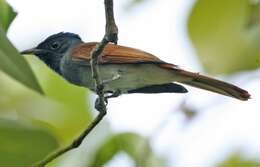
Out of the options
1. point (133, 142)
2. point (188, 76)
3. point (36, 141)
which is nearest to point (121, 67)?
point (188, 76)

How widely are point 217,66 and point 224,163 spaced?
22.0 inches

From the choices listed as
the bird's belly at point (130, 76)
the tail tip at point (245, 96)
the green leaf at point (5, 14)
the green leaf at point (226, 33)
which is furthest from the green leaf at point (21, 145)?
the bird's belly at point (130, 76)

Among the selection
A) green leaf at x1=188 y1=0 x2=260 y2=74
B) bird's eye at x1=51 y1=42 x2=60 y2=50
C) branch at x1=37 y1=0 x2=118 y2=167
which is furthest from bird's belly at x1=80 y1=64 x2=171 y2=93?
green leaf at x1=188 y1=0 x2=260 y2=74

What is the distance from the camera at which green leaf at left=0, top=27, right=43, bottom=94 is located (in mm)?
1132

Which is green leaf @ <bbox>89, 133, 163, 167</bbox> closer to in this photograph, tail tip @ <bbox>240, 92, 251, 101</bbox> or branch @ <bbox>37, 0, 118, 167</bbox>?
branch @ <bbox>37, 0, 118, 167</bbox>

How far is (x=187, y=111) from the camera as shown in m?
2.12

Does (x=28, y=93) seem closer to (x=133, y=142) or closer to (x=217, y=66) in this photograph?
(x=133, y=142)

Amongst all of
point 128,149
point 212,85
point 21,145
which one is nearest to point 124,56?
point 212,85

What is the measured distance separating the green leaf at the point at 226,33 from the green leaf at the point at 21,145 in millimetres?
529

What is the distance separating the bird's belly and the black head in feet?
2.07

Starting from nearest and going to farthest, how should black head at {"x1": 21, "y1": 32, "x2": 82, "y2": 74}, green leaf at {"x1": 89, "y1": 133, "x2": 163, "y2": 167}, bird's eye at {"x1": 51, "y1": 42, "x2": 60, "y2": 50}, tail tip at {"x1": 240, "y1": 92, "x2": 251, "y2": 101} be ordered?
green leaf at {"x1": 89, "y1": 133, "x2": 163, "y2": 167} < tail tip at {"x1": 240, "y1": 92, "x2": 251, "y2": 101} < black head at {"x1": 21, "y1": 32, "x2": 82, "y2": 74} < bird's eye at {"x1": 51, "y1": 42, "x2": 60, "y2": 50}

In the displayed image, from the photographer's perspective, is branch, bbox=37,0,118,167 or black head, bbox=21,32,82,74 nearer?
branch, bbox=37,0,118,167

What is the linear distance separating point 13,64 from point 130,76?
6.35 feet

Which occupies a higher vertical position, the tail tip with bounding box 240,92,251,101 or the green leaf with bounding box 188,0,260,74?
the tail tip with bounding box 240,92,251,101
